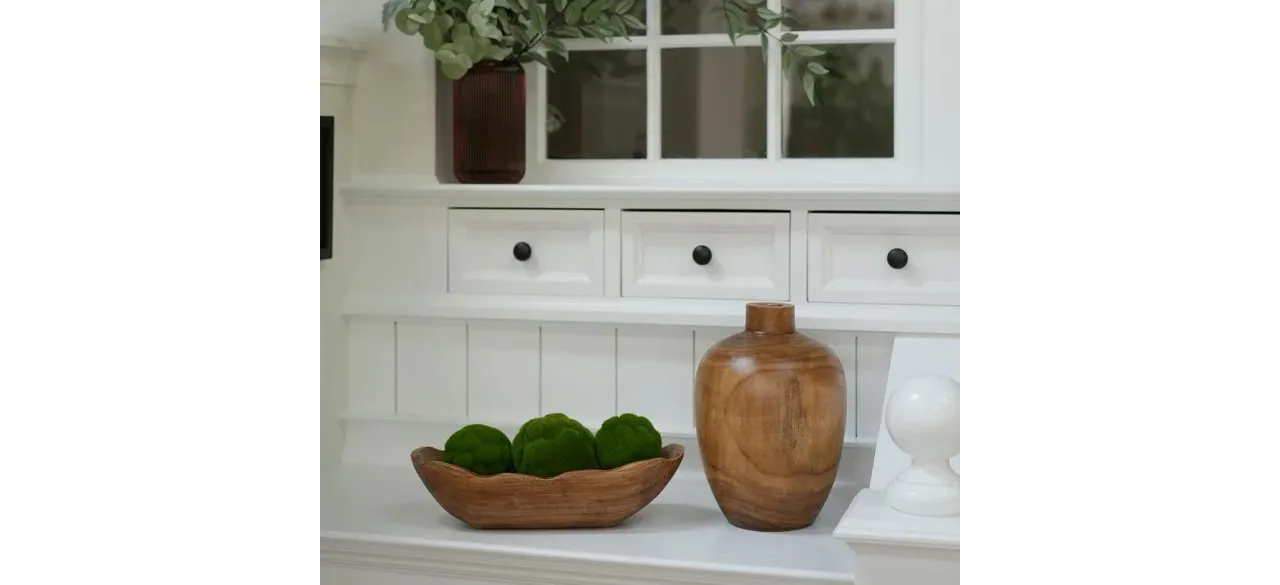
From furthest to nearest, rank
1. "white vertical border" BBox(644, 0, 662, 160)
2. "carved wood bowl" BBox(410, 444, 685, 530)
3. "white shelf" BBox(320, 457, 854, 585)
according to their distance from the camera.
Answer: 1. "white vertical border" BBox(644, 0, 662, 160)
2. "carved wood bowl" BBox(410, 444, 685, 530)
3. "white shelf" BBox(320, 457, 854, 585)

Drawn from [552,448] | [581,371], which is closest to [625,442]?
[552,448]

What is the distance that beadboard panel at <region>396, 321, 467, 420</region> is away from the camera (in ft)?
6.52

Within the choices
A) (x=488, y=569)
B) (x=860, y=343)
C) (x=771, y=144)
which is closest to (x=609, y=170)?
(x=771, y=144)

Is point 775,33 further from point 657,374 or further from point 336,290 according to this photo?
point 336,290

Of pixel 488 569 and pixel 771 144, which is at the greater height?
pixel 771 144

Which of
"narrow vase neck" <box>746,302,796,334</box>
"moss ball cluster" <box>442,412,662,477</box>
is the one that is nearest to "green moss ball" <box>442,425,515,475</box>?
"moss ball cluster" <box>442,412,662,477</box>

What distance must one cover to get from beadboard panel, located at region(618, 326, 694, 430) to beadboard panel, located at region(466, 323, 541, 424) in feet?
0.49

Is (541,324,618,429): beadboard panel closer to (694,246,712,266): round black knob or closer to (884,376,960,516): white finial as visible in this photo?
(694,246,712,266): round black knob

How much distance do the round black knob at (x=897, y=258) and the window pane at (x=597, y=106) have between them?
0.45 metres
